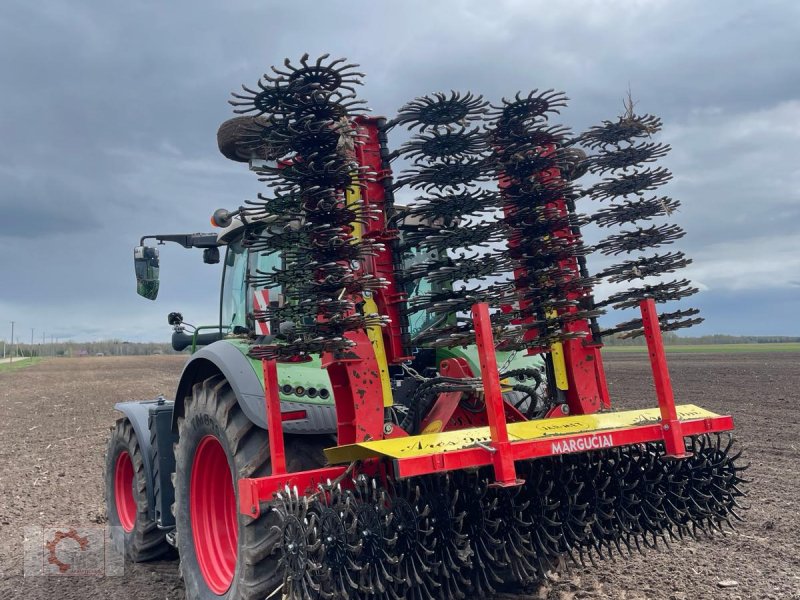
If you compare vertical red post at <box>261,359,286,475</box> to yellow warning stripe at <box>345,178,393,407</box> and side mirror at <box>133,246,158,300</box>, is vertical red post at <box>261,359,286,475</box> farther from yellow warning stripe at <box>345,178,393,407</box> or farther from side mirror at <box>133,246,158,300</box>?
side mirror at <box>133,246,158,300</box>

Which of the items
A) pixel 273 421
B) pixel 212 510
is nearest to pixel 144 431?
pixel 212 510

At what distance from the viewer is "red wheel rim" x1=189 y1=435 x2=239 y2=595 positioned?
4270 mm

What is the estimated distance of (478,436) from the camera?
3166 mm

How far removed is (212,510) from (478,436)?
2.07 meters

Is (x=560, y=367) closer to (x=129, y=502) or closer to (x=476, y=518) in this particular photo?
(x=476, y=518)

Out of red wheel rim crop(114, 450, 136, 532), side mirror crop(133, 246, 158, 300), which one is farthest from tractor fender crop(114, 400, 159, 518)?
side mirror crop(133, 246, 158, 300)

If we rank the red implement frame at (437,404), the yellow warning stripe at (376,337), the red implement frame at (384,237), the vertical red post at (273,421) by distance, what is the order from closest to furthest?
the red implement frame at (437,404), the vertical red post at (273,421), the yellow warning stripe at (376,337), the red implement frame at (384,237)

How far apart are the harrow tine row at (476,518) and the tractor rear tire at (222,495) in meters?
0.34

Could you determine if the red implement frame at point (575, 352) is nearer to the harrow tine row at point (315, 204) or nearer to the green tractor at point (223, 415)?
the green tractor at point (223, 415)

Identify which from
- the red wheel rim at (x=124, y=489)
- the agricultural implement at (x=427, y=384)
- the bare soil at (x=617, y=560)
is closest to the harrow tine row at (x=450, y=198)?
the agricultural implement at (x=427, y=384)

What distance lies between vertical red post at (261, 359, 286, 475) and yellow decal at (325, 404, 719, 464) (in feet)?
0.81

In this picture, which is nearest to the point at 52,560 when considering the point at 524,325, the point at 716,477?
the point at 524,325

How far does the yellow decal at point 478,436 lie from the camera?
3.01 m

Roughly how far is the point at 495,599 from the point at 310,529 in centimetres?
159
